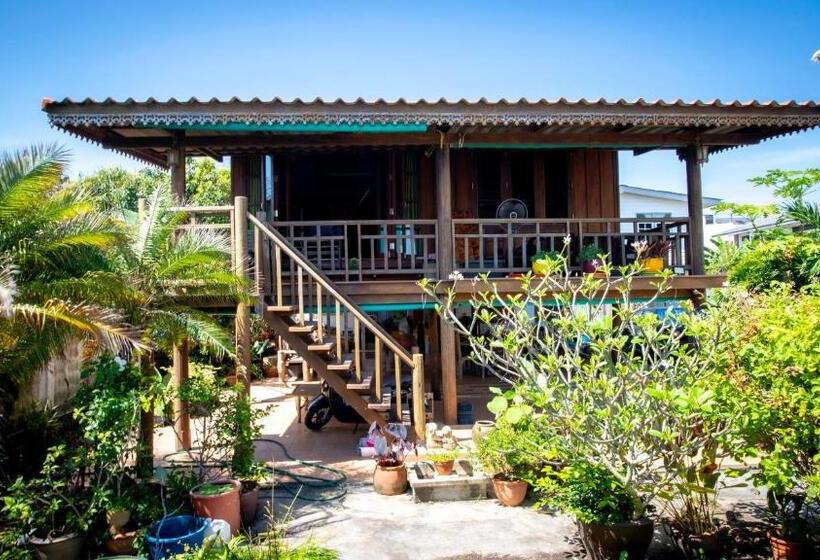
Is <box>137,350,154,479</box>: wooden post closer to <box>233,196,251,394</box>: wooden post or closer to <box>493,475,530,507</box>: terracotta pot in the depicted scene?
<box>233,196,251,394</box>: wooden post

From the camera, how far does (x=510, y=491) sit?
241 inches

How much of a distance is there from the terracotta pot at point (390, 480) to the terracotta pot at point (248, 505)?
4.36 feet

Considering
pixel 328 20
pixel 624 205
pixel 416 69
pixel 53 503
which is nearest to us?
pixel 53 503

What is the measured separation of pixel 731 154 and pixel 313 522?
973 cm

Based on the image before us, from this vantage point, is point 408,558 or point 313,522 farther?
point 313,522

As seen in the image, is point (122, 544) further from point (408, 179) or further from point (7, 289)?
Result: point (408, 179)

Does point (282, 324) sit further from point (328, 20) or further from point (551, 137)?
point (551, 137)

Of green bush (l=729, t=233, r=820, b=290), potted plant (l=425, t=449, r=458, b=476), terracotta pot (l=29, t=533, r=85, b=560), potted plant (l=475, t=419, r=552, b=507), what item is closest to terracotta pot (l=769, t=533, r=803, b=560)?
potted plant (l=475, t=419, r=552, b=507)

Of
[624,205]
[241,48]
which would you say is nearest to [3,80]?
[241,48]

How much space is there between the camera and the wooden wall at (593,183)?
11180mm

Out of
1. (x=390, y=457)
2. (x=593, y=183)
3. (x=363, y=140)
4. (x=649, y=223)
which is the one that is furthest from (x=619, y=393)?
(x=649, y=223)

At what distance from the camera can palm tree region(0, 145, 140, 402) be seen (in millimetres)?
4996

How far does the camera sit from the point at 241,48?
8289mm

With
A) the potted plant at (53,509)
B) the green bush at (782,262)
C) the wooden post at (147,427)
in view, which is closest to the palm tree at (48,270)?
the wooden post at (147,427)
